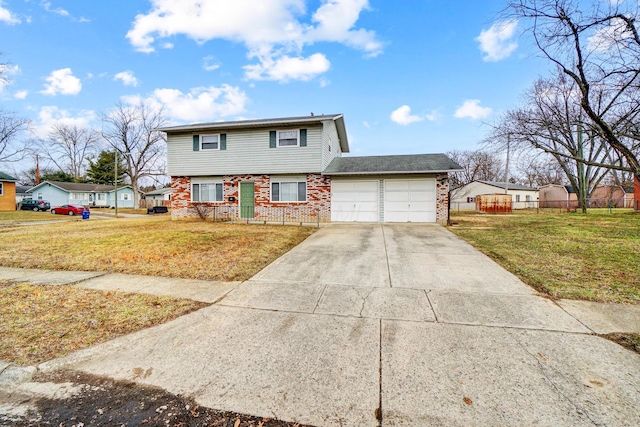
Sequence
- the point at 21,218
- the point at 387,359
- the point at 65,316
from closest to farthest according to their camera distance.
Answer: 1. the point at 387,359
2. the point at 65,316
3. the point at 21,218

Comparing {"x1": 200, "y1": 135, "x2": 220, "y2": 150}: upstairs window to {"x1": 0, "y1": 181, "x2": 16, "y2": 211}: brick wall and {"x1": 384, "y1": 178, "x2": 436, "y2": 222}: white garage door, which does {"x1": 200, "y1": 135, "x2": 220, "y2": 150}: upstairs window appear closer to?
{"x1": 384, "y1": 178, "x2": 436, "y2": 222}: white garage door

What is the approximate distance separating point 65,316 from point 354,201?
1240cm

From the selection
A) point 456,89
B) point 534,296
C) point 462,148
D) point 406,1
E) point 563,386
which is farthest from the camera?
point 462,148

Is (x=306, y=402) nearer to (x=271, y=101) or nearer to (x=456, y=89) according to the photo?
(x=456, y=89)

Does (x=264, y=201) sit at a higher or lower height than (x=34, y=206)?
higher

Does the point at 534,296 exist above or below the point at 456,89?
below

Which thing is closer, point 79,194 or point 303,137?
point 303,137

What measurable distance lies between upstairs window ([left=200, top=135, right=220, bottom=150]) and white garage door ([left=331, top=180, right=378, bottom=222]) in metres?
7.07

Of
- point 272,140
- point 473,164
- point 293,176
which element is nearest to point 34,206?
point 272,140

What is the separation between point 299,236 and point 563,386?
8279 millimetres

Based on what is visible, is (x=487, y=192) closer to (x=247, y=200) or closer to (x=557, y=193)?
(x=557, y=193)

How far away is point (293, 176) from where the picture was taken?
50.0ft

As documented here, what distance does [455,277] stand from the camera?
5.32 meters

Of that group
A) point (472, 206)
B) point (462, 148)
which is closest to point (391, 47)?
point (472, 206)
